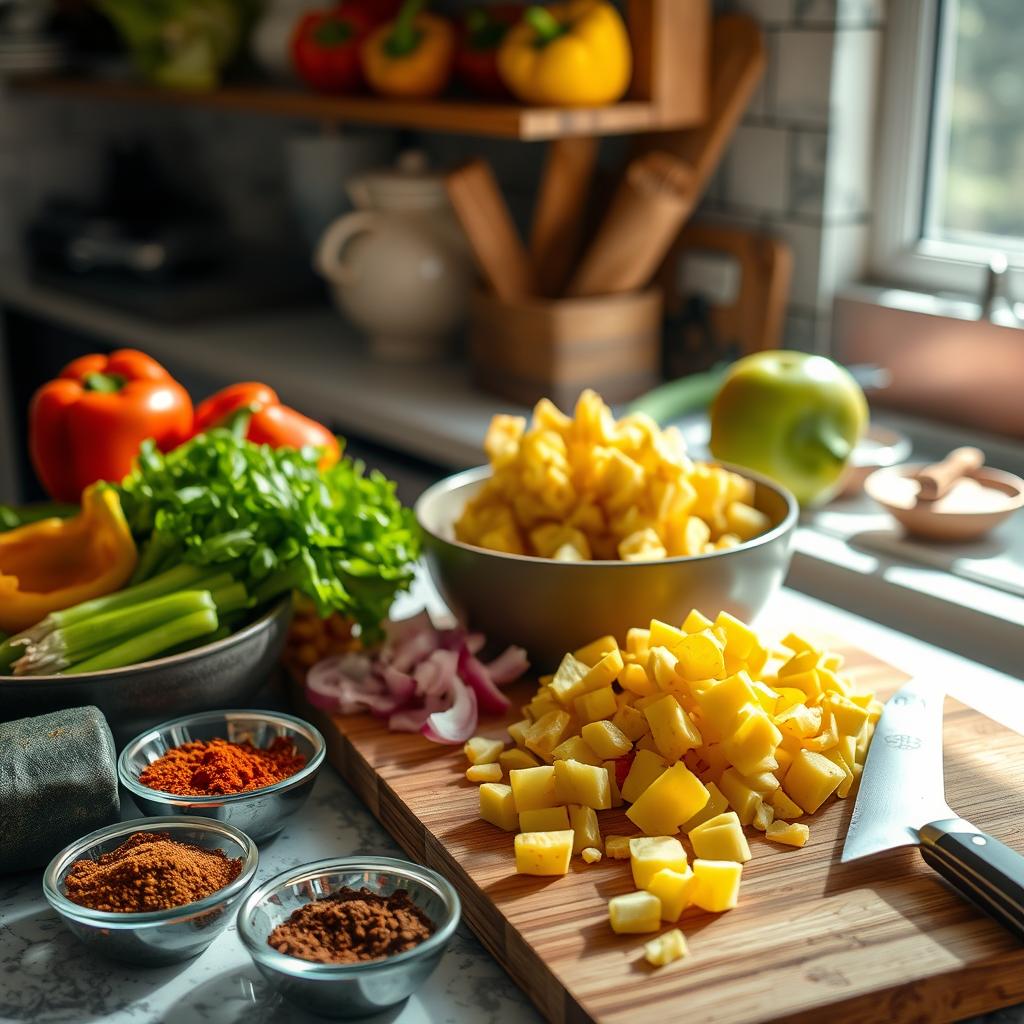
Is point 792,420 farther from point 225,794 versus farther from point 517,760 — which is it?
point 225,794

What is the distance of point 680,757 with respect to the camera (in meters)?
0.85

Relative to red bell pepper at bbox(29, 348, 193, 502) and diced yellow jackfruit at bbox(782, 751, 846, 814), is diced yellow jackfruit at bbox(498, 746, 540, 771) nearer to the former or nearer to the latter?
diced yellow jackfruit at bbox(782, 751, 846, 814)

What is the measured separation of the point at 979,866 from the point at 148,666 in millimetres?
553

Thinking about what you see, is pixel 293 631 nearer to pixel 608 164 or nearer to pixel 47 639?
pixel 47 639

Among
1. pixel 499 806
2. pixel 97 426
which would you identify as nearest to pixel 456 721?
pixel 499 806

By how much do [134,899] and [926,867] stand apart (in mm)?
470

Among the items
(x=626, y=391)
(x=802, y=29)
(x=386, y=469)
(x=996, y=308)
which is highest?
(x=802, y=29)

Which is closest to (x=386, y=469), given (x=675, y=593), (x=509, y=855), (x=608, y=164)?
(x=608, y=164)

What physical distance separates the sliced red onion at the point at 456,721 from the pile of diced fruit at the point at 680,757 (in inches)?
1.4

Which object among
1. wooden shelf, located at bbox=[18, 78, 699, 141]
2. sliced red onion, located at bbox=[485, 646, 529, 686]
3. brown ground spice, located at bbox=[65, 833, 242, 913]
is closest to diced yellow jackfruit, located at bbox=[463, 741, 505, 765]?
sliced red onion, located at bbox=[485, 646, 529, 686]

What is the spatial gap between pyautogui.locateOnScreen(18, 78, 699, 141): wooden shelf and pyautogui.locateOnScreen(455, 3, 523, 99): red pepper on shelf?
1.6 inches

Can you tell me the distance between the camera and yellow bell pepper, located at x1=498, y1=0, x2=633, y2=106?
178 cm

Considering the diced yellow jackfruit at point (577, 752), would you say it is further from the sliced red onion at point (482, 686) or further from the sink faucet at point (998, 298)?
the sink faucet at point (998, 298)

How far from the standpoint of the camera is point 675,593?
1.03m
